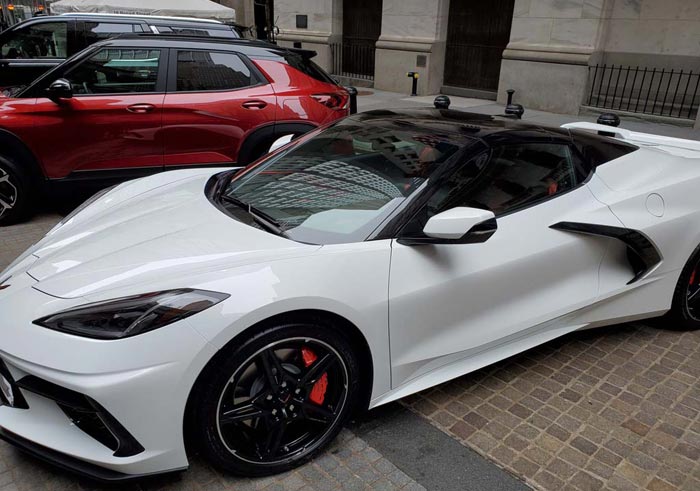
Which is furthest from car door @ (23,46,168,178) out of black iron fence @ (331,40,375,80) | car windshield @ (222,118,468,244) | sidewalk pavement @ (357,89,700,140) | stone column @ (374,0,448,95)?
black iron fence @ (331,40,375,80)

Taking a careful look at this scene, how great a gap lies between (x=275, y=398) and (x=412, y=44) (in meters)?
14.0

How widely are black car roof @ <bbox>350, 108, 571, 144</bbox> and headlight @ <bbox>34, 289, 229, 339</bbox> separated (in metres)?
1.72

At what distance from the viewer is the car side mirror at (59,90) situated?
17.5ft

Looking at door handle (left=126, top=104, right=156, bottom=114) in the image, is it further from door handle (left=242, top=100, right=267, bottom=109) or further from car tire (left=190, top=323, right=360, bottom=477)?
car tire (left=190, top=323, right=360, bottom=477)

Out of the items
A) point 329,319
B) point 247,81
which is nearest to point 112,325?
point 329,319

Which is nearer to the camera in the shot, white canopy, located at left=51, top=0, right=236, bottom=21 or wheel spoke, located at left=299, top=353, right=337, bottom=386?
wheel spoke, located at left=299, top=353, right=337, bottom=386

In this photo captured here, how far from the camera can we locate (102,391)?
204 centimetres

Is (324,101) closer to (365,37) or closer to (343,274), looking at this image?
(343,274)

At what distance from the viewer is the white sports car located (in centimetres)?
215

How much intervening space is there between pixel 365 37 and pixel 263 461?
1705cm

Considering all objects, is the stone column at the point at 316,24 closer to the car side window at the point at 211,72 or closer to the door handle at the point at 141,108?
the car side window at the point at 211,72

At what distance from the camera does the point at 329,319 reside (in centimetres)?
245

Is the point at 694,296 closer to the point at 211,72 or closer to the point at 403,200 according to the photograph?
the point at 403,200

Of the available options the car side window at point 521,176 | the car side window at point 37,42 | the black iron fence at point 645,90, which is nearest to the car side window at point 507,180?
the car side window at point 521,176
